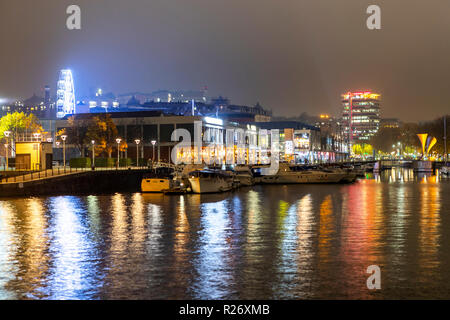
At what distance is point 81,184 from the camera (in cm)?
6425

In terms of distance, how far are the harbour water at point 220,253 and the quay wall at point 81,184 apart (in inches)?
483

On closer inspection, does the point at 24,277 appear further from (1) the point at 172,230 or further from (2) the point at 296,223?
(2) the point at 296,223

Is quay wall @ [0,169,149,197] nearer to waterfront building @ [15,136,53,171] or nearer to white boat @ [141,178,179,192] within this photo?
white boat @ [141,178,179,192]

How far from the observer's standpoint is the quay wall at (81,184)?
5488 centimetres

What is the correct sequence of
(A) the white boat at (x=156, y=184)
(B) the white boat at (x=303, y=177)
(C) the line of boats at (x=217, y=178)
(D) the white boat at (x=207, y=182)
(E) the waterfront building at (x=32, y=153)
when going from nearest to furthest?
(D) the white boat at (x=207, y=182)
(C) the line of boats at (x=217, y=178)
(A) the white boat at (x=156, y=184)
(E) the waterfront building at (x=32, y=153)
(B) the white boat at (x=303, y=177)

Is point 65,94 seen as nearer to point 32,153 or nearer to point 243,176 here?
point 32,153

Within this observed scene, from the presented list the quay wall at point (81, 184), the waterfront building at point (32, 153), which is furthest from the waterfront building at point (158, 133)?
the waterfront building at point (32, 153)

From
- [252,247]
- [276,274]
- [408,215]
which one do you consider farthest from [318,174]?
[276,274]

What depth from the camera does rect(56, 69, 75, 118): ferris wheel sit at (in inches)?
5325

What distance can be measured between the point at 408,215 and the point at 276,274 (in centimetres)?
2273

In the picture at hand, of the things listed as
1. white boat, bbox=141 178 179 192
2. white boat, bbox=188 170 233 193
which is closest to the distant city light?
white boat, bbox=188 170 233 193

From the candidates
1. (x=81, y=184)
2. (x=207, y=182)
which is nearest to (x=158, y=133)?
(x=81, y=184)

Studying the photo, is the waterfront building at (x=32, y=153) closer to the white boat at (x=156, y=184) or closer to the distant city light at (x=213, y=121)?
the white boat at (x=156, y=184)

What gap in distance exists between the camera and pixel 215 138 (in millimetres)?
129250
